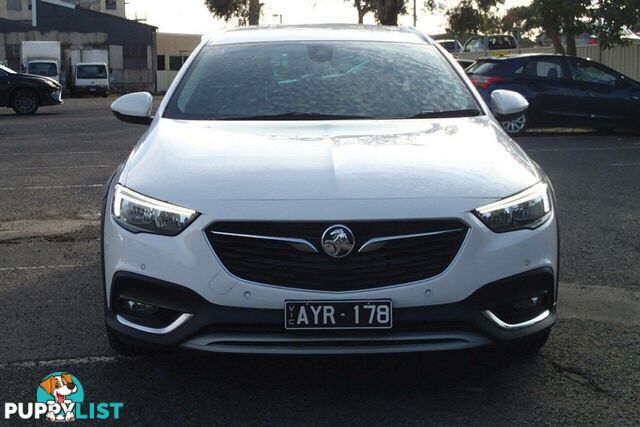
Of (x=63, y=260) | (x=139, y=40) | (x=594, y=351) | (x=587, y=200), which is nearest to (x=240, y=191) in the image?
(x=594, y=351)

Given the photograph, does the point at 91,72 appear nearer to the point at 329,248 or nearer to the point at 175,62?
the point at 175,62

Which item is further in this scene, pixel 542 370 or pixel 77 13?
pixel 77 13

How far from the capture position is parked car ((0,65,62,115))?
26219mm

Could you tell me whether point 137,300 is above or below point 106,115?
above

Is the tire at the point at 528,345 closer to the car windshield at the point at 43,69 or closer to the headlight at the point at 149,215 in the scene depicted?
the headlight at the point at 149,215

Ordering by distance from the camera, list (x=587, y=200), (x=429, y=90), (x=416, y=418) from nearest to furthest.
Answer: (x=416, y=418), (x=429, y=90), (x=587, y=200)

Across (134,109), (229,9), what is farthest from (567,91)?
(229,9)

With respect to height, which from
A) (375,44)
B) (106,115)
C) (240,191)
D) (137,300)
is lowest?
(106,115)

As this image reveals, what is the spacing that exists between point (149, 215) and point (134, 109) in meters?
1.68

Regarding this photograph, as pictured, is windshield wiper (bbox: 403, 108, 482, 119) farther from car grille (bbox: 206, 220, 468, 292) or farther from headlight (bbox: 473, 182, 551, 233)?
car grille (bbox: 206, 220, 468, 292)

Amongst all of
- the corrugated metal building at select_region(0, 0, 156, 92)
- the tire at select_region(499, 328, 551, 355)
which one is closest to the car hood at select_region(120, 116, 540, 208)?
the tire at select_region(499, 328, 551, 355)

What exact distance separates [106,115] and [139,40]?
34789 millimetres

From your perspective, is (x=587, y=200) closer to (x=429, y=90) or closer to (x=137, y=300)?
(x=429, y=90)

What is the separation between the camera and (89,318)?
16.9 ft
